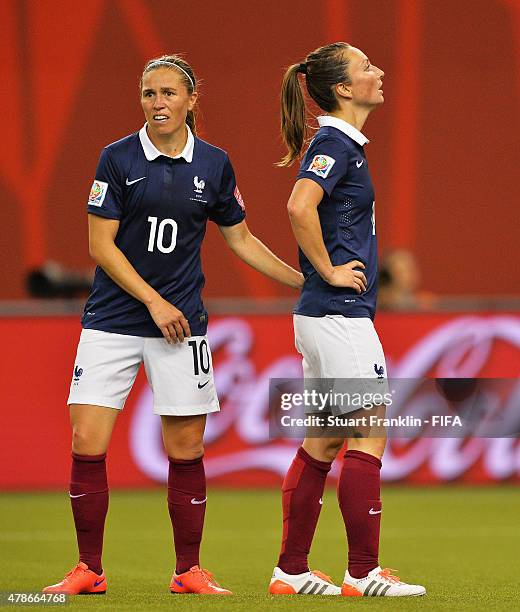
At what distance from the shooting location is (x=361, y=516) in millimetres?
4344

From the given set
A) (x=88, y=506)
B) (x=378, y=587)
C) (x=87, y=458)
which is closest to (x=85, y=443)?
(x=87, y=458)

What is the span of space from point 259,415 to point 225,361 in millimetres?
402

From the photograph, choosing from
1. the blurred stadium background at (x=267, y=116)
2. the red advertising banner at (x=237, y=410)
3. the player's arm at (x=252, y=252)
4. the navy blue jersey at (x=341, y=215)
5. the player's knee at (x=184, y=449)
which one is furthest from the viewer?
the blurred stadium background at (x=267, y=116)

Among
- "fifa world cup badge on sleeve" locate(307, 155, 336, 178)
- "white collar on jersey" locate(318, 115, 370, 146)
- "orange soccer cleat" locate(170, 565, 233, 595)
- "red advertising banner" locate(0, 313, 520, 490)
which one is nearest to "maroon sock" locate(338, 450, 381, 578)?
"orange soccer cleat" locate(170, 565, 233, 595)

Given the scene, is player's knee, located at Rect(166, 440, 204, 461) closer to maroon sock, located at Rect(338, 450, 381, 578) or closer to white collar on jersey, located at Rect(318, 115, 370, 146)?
maroon sock, located at Rect(338, 450, 381, 578)

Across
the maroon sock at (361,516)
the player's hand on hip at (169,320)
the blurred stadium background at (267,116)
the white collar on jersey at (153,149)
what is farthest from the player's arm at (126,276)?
the blurred stadium background at (267,116)

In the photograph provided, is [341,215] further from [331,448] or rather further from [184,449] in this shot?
[184,449]

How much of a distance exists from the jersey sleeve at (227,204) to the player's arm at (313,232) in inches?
15.8

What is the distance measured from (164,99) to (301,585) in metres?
1.67

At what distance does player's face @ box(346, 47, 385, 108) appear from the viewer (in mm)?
4508

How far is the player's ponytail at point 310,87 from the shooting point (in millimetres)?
4520

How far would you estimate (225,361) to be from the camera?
28.1ft

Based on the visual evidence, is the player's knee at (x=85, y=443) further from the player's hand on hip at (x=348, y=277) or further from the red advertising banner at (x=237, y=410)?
the red advertising banner at (x=237, y=410)

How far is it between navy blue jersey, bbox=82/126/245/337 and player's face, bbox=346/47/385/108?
1.85ft
